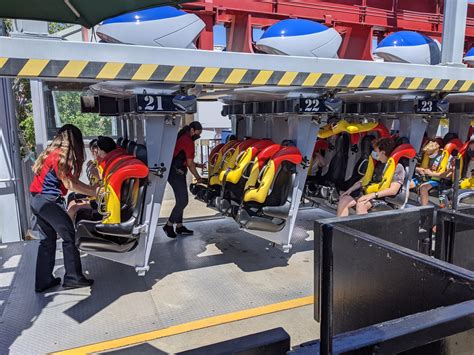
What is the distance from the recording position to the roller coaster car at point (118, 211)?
348 cm

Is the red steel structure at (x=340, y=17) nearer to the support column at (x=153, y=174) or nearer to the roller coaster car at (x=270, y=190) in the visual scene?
the support column at (x=153, y=174)

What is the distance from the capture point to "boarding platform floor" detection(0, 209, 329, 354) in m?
2.93

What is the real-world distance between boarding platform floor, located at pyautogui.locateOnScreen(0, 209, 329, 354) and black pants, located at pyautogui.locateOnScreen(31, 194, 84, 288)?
6.8 inches

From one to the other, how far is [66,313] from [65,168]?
119 centimetres

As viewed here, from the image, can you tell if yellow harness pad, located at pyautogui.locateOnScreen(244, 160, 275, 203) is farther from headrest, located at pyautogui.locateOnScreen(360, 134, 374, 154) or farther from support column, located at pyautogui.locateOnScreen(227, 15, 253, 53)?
headrest, located at pyautogui.locateOnScreen(360, 134, 374, 154)

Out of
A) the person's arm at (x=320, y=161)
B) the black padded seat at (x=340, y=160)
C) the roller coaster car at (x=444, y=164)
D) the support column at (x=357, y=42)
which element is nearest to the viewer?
the support column at (x=357, y=42)

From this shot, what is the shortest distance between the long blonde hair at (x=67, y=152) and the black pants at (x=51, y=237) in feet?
0.90

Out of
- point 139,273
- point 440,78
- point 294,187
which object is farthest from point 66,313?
point 440,78

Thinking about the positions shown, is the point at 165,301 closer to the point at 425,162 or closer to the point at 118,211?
the point at 118,211

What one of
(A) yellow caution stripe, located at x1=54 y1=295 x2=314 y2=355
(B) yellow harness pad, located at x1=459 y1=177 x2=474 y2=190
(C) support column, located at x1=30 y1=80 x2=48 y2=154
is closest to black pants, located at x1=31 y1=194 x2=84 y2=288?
(A) yellow caution stripe, located at x1=54 y1=295 x2=314 y2=355

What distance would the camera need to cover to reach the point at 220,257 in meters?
4.51

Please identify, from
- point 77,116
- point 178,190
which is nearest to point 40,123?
point 77,116

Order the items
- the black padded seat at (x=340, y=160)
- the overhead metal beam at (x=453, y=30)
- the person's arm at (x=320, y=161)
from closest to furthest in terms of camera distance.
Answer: the overhead metal beam at (x=453, y=30) → the black padded seat at (x=340, y=160) → the person's arm at (x=320, y=161)

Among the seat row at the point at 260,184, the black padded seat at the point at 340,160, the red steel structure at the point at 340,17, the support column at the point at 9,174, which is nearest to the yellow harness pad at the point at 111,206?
the seat row at the point at 260,184
